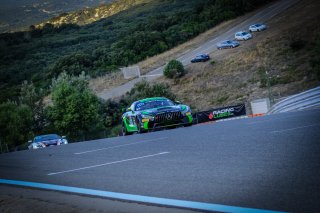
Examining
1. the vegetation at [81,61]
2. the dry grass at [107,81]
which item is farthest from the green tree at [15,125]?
the dry grass at [107,81]

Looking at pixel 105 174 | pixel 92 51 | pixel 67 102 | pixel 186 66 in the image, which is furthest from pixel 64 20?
pixel 105 174

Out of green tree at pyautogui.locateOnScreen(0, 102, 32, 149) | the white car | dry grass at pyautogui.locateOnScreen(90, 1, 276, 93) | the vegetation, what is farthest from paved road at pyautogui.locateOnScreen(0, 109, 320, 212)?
dry grass at pyautogui.locateOnScreen(90, 1, 276, 93)

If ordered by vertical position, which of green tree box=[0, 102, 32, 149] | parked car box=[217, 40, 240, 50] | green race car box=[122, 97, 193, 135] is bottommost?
green tree box=[0, 102, 32, 149]

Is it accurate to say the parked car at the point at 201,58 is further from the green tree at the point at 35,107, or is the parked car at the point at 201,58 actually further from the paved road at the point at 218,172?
the paved road at the point at 218,172

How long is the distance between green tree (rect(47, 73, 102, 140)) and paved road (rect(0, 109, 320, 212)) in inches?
1881

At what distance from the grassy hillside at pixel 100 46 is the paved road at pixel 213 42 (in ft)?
18.7

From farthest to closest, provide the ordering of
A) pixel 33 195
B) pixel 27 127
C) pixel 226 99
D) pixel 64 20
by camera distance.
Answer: pixel 64 20 < pixel 27 127 < pixel 226 99 < pixel 33 195

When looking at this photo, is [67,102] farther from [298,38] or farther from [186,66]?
[298,38]

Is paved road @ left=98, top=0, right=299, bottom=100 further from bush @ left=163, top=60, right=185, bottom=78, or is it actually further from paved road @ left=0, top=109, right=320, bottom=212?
paved road @ left=0, top=109, right=320, bottom=212

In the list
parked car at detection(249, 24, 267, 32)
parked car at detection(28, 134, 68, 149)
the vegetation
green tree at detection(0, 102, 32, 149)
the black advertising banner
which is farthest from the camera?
parked car at detection(249, 24, 267, 32)

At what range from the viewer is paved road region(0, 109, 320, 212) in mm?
4730

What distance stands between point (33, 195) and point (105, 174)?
128 cm

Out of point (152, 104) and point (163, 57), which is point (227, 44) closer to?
point (163, 57)

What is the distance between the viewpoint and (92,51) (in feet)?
331
